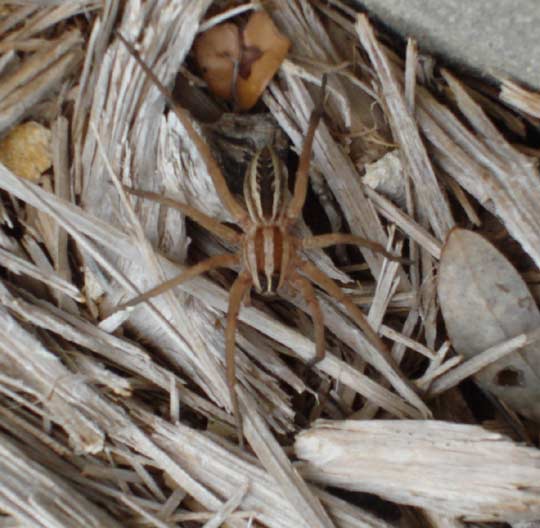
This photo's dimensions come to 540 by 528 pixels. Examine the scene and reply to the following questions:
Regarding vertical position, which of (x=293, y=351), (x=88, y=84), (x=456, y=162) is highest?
(x=456, y=162)

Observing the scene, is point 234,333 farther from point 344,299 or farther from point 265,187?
point 265,187

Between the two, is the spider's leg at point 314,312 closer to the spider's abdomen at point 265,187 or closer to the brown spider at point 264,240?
the brown spider at point 264,240

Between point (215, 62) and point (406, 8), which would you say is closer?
→ point (406, 8)

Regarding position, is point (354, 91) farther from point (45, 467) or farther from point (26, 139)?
point (45, 467)

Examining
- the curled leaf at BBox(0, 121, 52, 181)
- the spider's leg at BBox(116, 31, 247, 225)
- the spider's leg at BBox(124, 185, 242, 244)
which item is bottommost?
the curled leaf at BBox(0, 121, 52, 181)

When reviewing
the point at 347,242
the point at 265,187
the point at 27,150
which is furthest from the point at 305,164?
the point at 27,150

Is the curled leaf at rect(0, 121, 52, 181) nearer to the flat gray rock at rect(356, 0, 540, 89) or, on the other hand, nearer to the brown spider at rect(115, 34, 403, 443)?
the brown spider at rect(115, 34, 403, 443)

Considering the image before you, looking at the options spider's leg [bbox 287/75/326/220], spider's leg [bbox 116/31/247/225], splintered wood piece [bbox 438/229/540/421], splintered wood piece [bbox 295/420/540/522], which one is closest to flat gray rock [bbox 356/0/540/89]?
spider's leg [bbox 287/75/326/220]

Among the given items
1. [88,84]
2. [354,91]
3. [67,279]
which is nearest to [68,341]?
[67,279]
